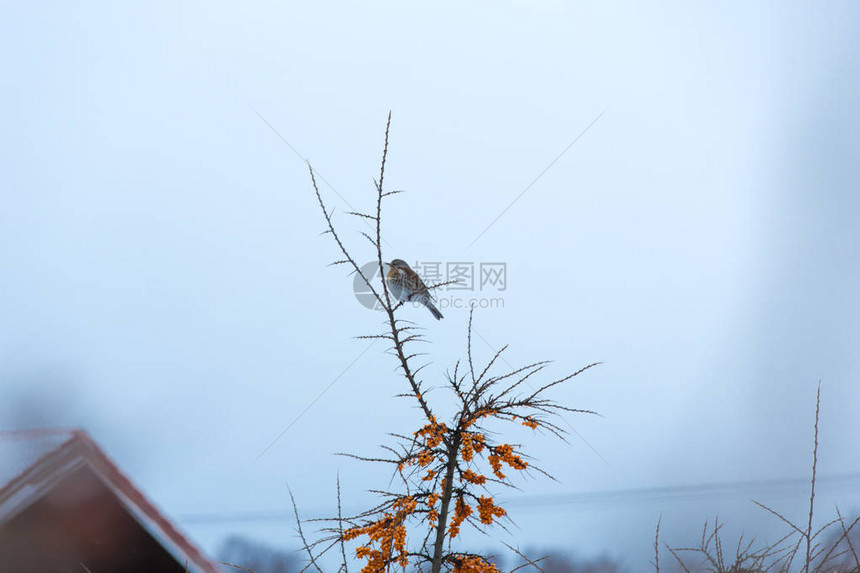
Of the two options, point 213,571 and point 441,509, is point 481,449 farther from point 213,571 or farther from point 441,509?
point 213,571

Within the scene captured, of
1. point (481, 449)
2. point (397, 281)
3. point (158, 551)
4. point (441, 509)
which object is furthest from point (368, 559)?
point (397, 281)

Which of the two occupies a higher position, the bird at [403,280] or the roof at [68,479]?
the bird at [403,280]

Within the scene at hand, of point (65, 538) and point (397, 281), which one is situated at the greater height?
point (397, 281)

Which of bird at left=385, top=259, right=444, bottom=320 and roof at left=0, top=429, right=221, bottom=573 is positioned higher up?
bird at left=385, top=259, right=444, bottom=320

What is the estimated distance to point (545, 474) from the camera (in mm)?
2346

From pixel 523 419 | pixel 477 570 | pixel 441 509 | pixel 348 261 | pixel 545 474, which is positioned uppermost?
pixel 348 261

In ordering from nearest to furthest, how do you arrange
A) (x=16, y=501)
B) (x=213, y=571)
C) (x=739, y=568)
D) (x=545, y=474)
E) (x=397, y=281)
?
(x=545, y=474) < (x=739, y=568) < (x=213, y=571) < (x=16, y=501) < (x=397, y=281)

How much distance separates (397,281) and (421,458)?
3.91 metres

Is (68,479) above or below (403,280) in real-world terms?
below

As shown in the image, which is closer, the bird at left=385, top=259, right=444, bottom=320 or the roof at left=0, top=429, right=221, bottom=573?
the roof at left=0, top=429, right=221, bottom=573

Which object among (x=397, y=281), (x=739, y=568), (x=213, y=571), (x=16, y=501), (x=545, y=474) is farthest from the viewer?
(x=397, y=281)

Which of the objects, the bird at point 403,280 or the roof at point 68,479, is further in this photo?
the bird at point 403,280

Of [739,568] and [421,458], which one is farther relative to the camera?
[739,568]

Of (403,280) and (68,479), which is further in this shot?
(403,280)
